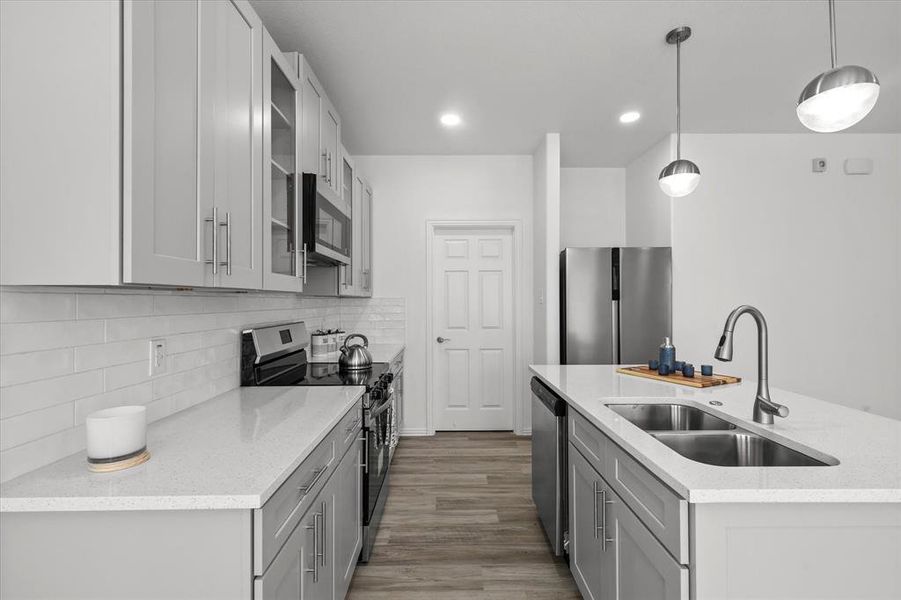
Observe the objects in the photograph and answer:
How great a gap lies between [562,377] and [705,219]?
234cm

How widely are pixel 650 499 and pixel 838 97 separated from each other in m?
1.42

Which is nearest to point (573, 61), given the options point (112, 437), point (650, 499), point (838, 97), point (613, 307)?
point (838, 97)

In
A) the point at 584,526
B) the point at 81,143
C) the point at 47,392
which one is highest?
the point at 81,143

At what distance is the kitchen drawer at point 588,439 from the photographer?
60.4 inches

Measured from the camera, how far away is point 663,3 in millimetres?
2029

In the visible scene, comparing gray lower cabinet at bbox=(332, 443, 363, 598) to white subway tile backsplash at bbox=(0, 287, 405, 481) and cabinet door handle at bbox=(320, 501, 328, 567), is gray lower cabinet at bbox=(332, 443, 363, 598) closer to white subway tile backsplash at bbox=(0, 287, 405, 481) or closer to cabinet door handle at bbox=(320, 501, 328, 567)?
cabinet door handle at bbox=(320, 501, 328, 567)

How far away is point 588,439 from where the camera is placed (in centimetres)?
167

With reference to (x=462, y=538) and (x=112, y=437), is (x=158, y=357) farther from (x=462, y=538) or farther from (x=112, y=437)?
(x=462, y=538)

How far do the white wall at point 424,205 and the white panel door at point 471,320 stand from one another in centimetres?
18

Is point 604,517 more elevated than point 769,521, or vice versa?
point 769,521

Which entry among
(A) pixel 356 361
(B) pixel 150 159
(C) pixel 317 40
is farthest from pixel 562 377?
(C) pixel 317 40

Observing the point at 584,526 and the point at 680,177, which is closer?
the point at 584,526

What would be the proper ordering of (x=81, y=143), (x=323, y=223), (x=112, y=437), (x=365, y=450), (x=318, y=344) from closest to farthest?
(x=81, y=143) < (x=112, y=437) < (x=365, y=450) < (x=323, y=223) < (x=318, y=344)

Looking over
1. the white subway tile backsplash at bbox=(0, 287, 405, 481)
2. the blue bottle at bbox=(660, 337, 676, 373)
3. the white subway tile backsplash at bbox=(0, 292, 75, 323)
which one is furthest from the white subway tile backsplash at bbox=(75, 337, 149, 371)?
the blue bottle at bbox=(660, 337, 676, 373)
